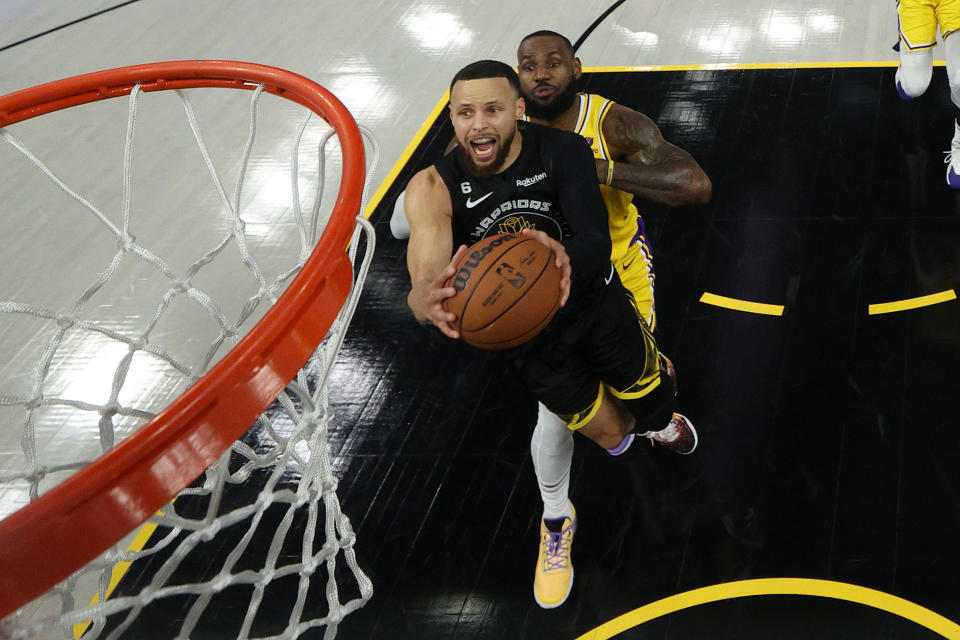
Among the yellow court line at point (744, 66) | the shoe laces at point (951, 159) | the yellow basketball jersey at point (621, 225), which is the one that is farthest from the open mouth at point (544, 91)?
the yellow court line at point (744, 66)

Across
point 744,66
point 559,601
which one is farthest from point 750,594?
point 744,66

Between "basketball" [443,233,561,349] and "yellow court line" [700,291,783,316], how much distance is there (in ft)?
5.68

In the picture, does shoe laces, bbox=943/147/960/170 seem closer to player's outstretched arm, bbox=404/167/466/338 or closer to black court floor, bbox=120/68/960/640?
black court floor, bbox=120/68/960/640

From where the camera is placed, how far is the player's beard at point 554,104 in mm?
3193

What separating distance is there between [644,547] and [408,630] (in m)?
0.81

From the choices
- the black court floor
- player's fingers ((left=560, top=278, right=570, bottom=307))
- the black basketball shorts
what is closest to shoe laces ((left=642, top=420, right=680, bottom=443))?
the black court floor

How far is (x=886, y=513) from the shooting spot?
308 cm

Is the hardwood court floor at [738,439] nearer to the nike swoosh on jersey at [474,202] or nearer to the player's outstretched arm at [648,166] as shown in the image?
the player's outstretched arm at [648,166]

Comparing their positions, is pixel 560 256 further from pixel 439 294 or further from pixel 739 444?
pixel 739 444

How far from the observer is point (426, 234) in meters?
2.65

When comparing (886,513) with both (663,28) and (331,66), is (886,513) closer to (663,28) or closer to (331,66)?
(663,28)

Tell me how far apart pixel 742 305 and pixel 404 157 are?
7.36 ft

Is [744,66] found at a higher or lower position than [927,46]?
lower

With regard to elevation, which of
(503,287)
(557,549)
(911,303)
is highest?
(503,287)
